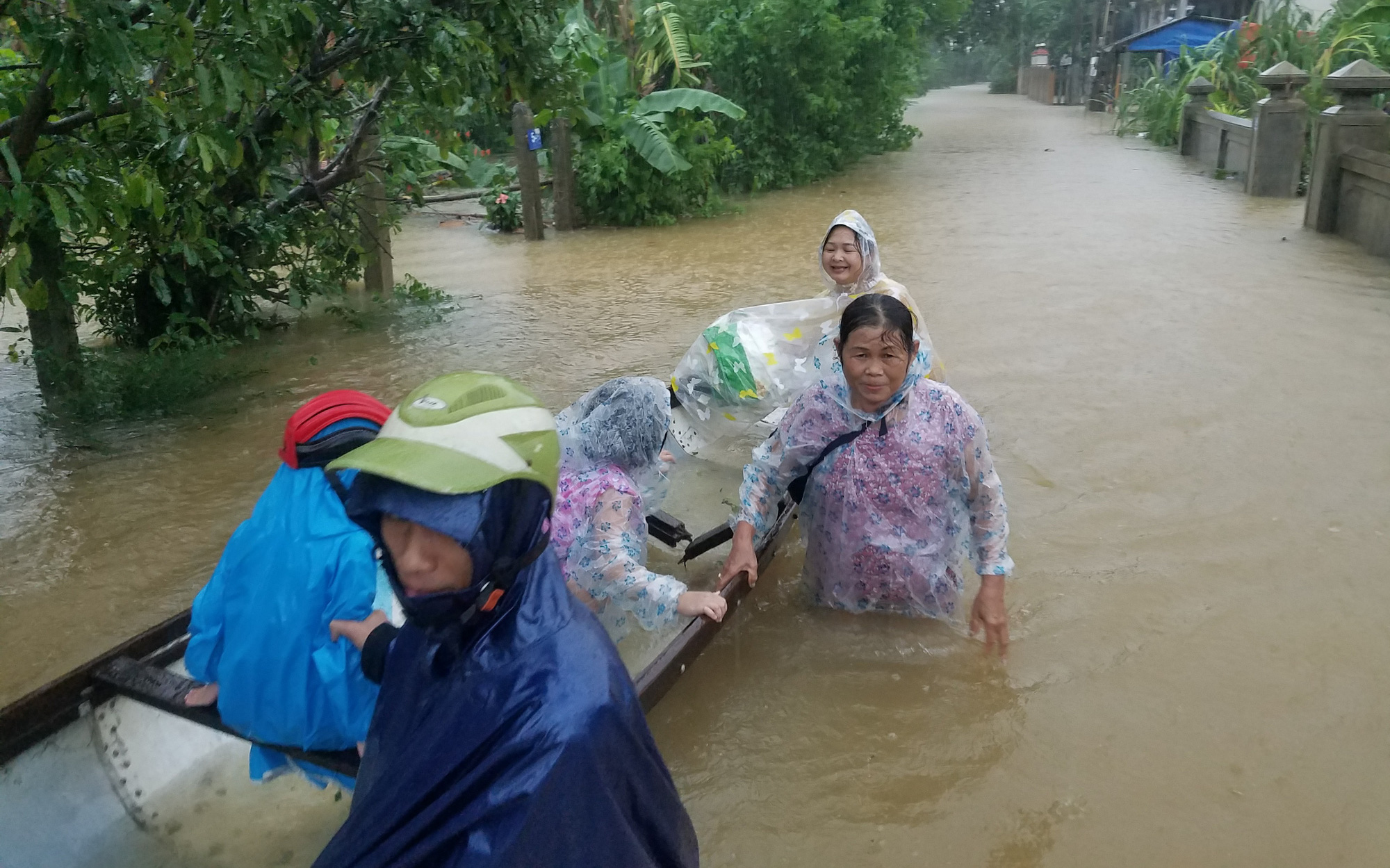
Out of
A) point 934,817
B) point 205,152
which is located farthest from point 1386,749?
point 205,152

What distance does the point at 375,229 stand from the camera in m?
9.00

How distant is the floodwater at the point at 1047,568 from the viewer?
9.95 feet

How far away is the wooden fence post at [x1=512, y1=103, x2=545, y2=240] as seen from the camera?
39.6 feet

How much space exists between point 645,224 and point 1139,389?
8.09m

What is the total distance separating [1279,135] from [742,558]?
1299cm

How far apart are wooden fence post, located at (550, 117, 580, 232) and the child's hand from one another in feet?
34.9

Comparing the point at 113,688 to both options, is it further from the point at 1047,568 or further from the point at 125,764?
the point at 1047,568

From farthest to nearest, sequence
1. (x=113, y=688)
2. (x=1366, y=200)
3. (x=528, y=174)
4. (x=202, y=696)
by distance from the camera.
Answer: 1. (x=528, y=174)
2. (x=1366, y=200)
3. (x=113, y=688)
4. (x=202, y=696)

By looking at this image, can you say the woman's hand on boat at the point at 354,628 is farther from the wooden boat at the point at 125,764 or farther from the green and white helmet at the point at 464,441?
the green and white helmet at the point at 464,441

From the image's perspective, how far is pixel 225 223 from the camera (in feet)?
22.6

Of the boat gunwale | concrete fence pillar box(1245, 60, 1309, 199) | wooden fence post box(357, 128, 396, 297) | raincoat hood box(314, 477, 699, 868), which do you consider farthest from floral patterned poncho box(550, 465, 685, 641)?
concrete fence pillar box(1245, 60, 1309, 199)

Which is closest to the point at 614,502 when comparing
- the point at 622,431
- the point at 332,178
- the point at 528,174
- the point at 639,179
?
the point at 622,431

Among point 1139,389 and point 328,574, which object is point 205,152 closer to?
point 328,574

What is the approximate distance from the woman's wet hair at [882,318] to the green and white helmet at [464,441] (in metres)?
1.83
